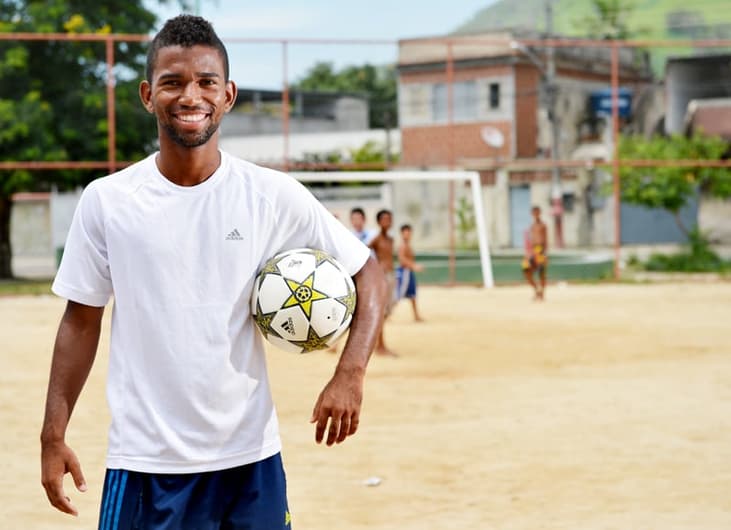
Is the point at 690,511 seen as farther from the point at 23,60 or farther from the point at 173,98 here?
the point at 23,60

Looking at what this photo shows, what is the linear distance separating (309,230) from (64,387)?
684 millimetres

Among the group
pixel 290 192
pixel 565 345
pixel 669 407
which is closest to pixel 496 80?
pixel 565 345

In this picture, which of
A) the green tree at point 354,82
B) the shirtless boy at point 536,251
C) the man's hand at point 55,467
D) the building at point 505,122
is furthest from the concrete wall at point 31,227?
the man's hand at point 55,467

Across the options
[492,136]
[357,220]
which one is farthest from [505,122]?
[357,220]

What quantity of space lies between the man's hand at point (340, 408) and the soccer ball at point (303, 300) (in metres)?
0.23

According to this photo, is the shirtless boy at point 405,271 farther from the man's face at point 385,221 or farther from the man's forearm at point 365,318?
the man's forearm at point 365,318

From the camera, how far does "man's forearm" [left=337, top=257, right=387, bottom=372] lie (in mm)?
2664

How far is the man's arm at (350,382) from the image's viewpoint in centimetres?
261

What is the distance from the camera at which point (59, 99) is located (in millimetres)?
22109

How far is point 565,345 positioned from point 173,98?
8981 millimetres

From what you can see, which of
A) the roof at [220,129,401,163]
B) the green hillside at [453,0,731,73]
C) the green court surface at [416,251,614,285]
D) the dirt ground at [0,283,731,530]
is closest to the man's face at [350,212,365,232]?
the dirt ground at [0,283,731,530]

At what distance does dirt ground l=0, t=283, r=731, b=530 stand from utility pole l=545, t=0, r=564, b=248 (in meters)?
20.6

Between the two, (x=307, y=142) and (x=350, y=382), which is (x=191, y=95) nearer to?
(x=350, y=382)

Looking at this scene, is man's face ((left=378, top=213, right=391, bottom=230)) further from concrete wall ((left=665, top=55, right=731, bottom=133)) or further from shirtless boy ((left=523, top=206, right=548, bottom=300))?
concrete wall ((left=665, top=55, right=731, bottom=133))
